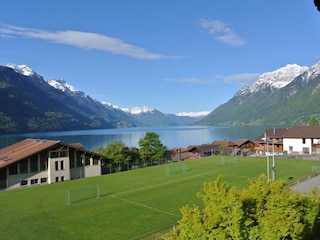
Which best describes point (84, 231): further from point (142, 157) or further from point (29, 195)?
point (142, 157)

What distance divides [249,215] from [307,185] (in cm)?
2381

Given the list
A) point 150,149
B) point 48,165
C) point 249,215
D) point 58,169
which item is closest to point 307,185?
point 249,215

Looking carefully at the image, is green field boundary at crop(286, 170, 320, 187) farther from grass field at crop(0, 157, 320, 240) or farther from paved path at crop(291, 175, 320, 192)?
grass field at crop(0, 157, 320, 240)

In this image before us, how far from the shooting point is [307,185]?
35.1m

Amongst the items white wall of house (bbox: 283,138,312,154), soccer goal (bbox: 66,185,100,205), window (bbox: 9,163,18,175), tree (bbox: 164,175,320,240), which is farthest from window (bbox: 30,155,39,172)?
white wall of house (bbox: 283,138,312,154)

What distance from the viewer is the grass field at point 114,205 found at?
2269 cm

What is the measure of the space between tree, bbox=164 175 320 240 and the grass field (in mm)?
7548

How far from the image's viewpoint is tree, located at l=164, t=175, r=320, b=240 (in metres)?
12.9

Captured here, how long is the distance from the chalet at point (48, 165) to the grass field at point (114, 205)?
111 inches

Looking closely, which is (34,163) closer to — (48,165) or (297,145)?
(48,165)

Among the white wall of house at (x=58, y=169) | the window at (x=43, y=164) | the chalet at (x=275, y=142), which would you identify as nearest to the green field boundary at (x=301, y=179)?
the chalet at (x=275, y=142)

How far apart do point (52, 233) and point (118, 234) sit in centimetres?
487

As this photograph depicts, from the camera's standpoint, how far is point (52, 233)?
22.4m

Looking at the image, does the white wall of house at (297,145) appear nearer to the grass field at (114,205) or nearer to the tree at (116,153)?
the grass field at (114,205)
